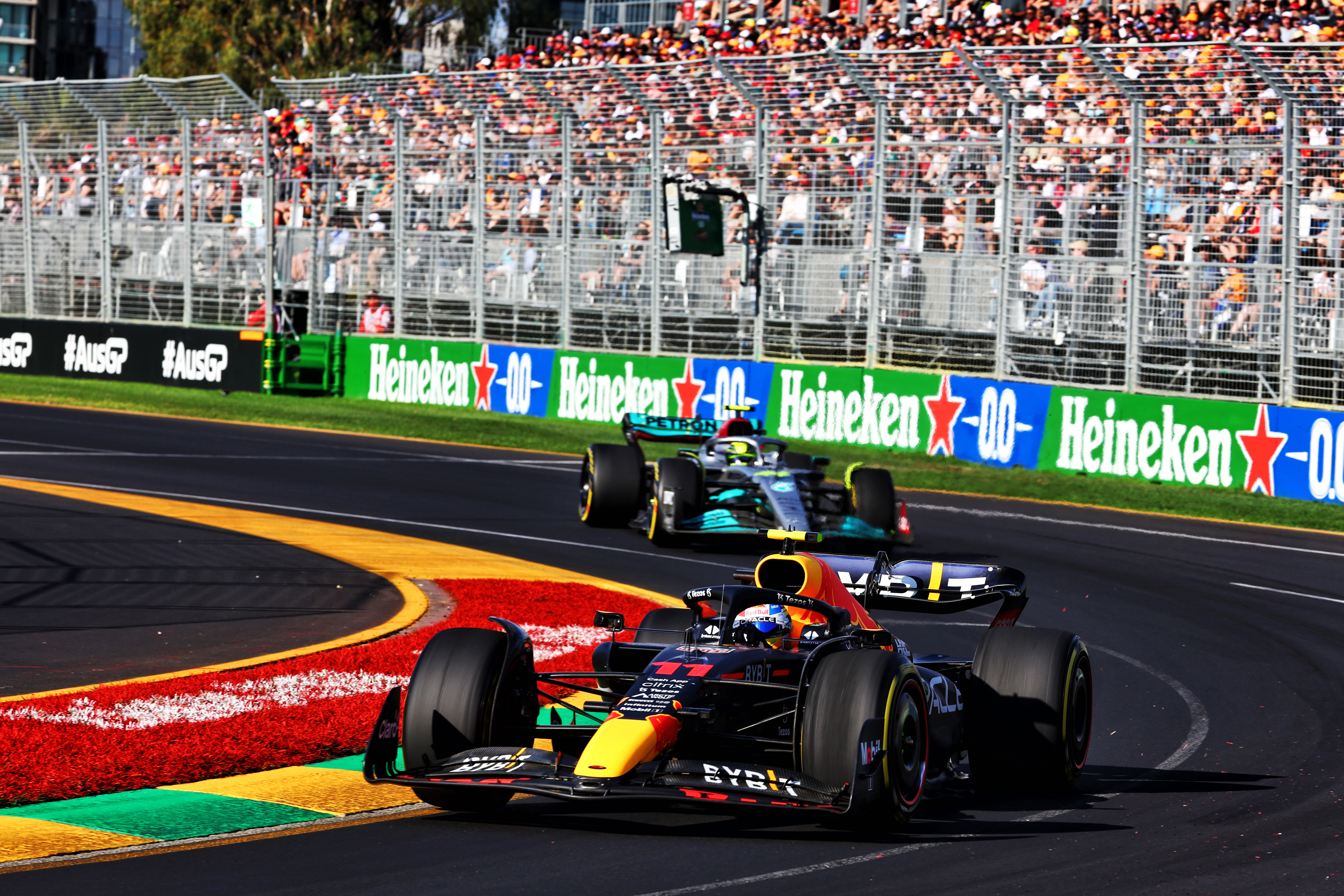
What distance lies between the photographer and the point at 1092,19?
97.2 feet

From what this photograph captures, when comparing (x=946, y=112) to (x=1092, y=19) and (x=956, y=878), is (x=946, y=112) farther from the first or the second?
(x=956, y=878)

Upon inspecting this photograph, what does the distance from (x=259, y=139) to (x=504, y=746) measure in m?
26.8

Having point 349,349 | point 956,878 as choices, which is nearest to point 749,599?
point 956,878

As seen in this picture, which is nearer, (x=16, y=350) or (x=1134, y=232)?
(x=1134, y=232)

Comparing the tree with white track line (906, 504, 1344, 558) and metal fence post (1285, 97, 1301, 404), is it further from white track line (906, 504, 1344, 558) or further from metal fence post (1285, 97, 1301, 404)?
white track line (906, 504, 1344, 558)

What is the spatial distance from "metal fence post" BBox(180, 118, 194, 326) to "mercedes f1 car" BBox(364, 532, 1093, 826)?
25.6m

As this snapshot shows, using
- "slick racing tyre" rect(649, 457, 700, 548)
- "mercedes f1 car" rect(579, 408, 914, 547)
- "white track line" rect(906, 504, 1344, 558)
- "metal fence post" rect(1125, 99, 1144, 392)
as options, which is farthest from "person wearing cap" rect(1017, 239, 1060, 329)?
"slick racing tyre" rect(649, 457, 700, 548)

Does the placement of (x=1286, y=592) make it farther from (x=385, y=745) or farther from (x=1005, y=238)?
(x=1005, y=238)

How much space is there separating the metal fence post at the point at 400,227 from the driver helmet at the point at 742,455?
587 inches

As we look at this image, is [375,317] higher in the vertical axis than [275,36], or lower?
lower

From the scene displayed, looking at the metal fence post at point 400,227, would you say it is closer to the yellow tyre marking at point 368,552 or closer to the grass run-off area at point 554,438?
the grass run-off area at point 554,438

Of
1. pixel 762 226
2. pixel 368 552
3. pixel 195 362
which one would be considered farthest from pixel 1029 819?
pixel 195 362

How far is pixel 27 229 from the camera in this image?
34500 mm

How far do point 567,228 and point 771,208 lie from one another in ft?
11.9
